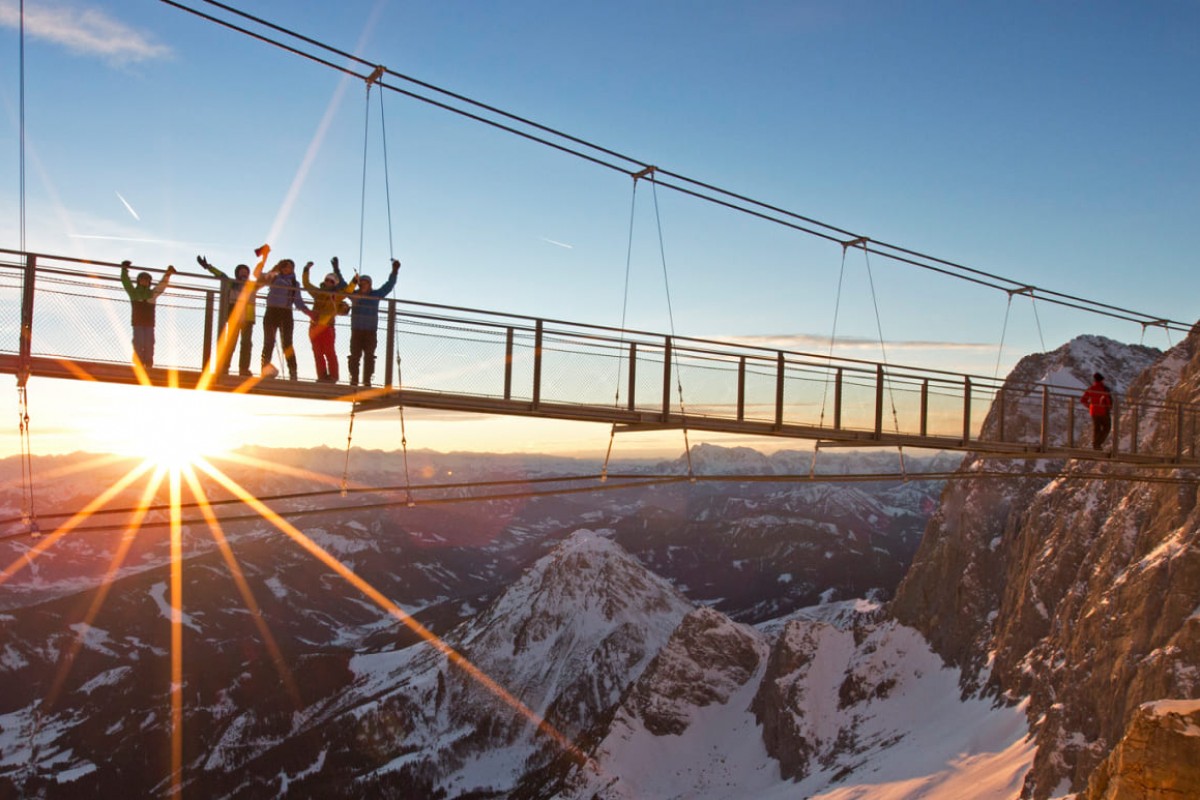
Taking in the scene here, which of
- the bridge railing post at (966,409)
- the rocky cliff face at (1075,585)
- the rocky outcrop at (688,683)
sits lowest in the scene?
the rocky outcrop at (688,683)

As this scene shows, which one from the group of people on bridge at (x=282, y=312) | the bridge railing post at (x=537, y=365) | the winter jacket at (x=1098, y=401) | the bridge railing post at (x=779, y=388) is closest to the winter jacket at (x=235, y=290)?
the group of people on bridge at (x=282, y=312)

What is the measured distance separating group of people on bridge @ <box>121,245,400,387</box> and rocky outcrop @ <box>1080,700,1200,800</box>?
2163cm

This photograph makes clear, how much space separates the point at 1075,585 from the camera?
87.4 meters

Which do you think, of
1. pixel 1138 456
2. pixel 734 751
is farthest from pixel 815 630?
pixel 1138 456

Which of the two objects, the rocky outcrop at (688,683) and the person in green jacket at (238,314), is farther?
the rocky outcrop at (688,683)

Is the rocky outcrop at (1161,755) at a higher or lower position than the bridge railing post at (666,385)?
lower

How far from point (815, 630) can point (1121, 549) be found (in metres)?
80.9

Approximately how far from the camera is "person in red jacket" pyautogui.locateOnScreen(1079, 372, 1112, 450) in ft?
107

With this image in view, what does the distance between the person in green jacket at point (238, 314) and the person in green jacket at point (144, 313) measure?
3.13 ft

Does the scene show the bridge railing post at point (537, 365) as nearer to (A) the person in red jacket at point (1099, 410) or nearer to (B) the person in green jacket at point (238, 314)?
(B) the person in green jacket at point (238, 314)

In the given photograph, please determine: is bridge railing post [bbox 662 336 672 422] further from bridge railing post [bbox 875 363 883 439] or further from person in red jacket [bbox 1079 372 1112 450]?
person in red jacket [bbox 1079 372 1112 450]

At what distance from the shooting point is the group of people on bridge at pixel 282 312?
1819 centimetres

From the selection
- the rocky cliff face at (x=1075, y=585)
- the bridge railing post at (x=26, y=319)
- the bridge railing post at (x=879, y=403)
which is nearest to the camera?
the bridge railing post at (x=26, y=319)

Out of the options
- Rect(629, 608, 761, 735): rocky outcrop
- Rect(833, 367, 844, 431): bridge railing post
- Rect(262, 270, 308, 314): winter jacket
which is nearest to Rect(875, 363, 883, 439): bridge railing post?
Rect(833, 367, 844, 431): bridge railing post
